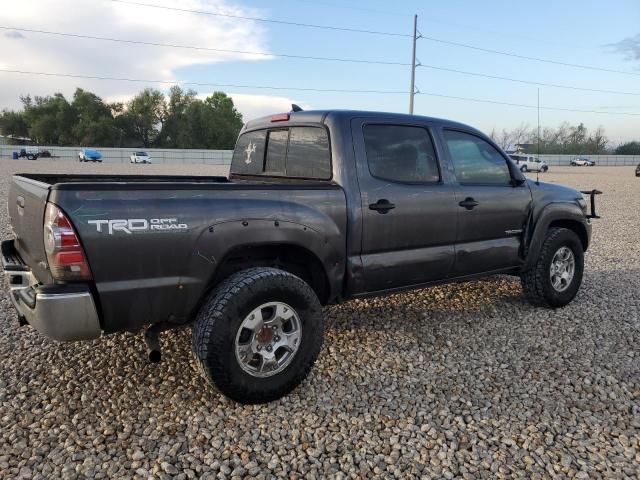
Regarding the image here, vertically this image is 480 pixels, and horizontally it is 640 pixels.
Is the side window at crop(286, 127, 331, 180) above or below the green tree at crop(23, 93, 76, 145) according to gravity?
below

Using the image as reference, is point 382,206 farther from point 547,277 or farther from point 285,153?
point 547,277

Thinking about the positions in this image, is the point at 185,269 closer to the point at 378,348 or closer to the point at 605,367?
the point at 378,348

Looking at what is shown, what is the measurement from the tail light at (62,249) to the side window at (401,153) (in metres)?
2.01

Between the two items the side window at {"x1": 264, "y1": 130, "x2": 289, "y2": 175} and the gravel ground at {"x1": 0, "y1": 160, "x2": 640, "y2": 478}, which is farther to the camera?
the side window at {"x1": 264, "y1": 130, "x2": 289, "y2": 175}

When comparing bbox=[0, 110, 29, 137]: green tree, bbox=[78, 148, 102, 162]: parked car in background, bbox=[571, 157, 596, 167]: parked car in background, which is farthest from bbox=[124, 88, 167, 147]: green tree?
bbox=[571, 157, 596, 167]: parked car in background

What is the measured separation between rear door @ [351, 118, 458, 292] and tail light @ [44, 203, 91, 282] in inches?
71.5

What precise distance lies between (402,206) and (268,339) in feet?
4.59

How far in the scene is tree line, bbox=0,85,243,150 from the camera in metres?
75.1

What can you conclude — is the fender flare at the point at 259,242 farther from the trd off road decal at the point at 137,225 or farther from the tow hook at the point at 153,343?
the tow hook at the point at 153,343

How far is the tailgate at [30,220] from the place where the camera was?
2713 mm

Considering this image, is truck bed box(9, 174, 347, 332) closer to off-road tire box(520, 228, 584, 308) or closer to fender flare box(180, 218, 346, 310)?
fender flare box(180, 218, 346, 310)

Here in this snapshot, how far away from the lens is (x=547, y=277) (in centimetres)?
481

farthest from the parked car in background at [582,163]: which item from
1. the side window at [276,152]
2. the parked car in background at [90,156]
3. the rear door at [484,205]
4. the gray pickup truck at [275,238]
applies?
the side window at [276,152]

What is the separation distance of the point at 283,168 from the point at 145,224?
1.63 metres
